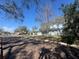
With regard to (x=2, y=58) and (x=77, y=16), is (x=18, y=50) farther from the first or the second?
(x=77, y=16)

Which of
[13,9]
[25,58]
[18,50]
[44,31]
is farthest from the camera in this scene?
[44,31]

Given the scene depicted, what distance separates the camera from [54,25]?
5859 cm

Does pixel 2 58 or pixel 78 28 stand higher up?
pixel 78 28

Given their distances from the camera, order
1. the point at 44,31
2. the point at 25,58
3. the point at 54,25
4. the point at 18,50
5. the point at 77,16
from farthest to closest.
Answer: the point at 44,31 < the point at 54,25 < the point at 77,16 < the point at 18,50 < the point at 25,58

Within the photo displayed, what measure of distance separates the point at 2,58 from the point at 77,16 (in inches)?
693

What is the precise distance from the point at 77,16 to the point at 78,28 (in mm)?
1667

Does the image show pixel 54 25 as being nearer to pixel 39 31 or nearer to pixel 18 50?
pixel 39 31

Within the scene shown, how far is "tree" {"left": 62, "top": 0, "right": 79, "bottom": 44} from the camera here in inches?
990

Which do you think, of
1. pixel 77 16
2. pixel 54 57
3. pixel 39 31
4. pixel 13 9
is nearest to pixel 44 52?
pixel 54 57

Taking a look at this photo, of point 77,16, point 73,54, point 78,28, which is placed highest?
point 77,16

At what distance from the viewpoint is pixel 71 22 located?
25969 mm

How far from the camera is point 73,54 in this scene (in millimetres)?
10328

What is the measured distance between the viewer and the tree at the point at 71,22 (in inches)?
990

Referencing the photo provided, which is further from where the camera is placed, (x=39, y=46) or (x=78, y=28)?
(x=78, y=28)
